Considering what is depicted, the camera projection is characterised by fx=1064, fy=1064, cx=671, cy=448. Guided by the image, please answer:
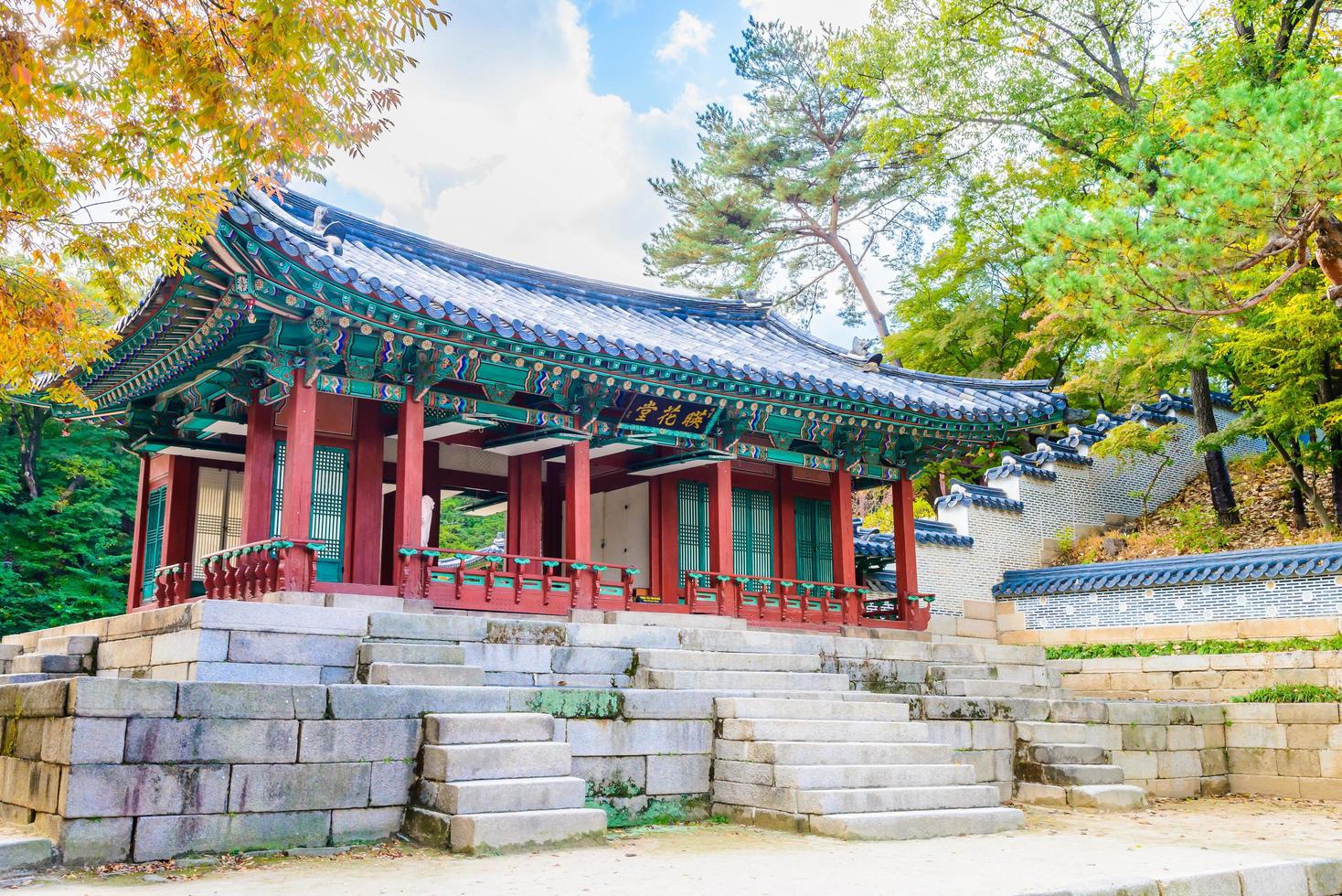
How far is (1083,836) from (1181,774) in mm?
4732

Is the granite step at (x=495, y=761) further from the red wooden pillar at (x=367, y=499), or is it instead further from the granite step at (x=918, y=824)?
the red wooden pillar at (x=367, y=499)

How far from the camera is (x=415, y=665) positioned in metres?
8.62

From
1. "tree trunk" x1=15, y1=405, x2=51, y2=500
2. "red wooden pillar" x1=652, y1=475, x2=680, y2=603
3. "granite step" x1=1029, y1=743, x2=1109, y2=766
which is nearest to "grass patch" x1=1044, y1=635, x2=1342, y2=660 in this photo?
"granite step" x1=1029, y1=743, x2=1109, y2=766

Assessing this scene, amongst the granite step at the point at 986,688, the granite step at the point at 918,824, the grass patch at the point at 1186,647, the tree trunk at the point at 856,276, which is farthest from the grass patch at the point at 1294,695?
the tree trunk at the point at 856,276

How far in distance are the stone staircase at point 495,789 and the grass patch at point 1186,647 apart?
1075 cm

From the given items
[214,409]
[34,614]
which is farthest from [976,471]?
[34,614]

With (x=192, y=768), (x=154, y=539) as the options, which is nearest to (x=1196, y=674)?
(x=192, y=768)

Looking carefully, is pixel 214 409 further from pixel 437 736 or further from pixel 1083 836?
pixel 1083 836

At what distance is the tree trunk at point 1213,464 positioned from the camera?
67.4 feet

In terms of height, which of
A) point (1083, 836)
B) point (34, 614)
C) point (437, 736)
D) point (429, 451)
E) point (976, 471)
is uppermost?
point (976, 471)

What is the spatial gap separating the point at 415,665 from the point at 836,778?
3489 mm

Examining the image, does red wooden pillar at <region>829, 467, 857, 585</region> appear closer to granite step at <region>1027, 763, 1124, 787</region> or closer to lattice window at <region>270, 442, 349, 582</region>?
granite step at <region>1027, 763, 1124, 787</region>

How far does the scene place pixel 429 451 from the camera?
579 inches

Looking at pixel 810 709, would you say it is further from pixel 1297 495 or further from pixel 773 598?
pixel 1297 495
